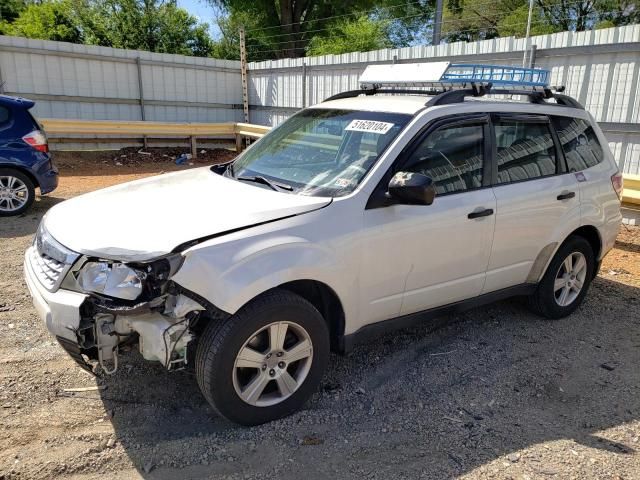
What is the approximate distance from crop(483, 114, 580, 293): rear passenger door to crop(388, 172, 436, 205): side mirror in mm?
986

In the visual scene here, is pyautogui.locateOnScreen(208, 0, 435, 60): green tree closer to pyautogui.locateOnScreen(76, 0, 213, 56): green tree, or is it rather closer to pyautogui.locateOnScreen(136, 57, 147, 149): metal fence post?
pyautogui.locateOnScreen(76, 0, 213, 56): green tree

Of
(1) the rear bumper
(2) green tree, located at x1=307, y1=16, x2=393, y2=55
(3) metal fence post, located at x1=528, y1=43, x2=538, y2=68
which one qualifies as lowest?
(1) the rear bumper

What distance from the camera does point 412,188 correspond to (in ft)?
10.6

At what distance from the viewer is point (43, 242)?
325cm

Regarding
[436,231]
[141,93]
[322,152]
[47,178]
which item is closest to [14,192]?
[47,178]

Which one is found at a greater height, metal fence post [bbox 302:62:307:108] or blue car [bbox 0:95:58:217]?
metal fence post [bbox 302:62:307:108]

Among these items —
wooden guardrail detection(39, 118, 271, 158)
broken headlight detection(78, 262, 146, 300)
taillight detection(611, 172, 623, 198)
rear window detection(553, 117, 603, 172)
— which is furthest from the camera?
wooden guardrail detection(39, 118, 271, 158)

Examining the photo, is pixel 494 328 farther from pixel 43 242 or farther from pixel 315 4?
pixel 315 4

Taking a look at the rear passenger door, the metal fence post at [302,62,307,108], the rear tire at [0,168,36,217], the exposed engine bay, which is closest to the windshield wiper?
the exposed engine bay

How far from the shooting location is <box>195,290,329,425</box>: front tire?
113 inches

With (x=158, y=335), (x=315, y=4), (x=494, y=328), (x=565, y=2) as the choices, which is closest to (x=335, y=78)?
(x=494, y=328)

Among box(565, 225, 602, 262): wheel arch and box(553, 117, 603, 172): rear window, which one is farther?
box(565, 225, 602, 262): wheel arch

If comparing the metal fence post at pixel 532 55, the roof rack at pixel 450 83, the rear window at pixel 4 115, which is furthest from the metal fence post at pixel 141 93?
the roof rack at pixel 450 83

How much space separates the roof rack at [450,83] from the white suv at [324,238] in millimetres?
24
